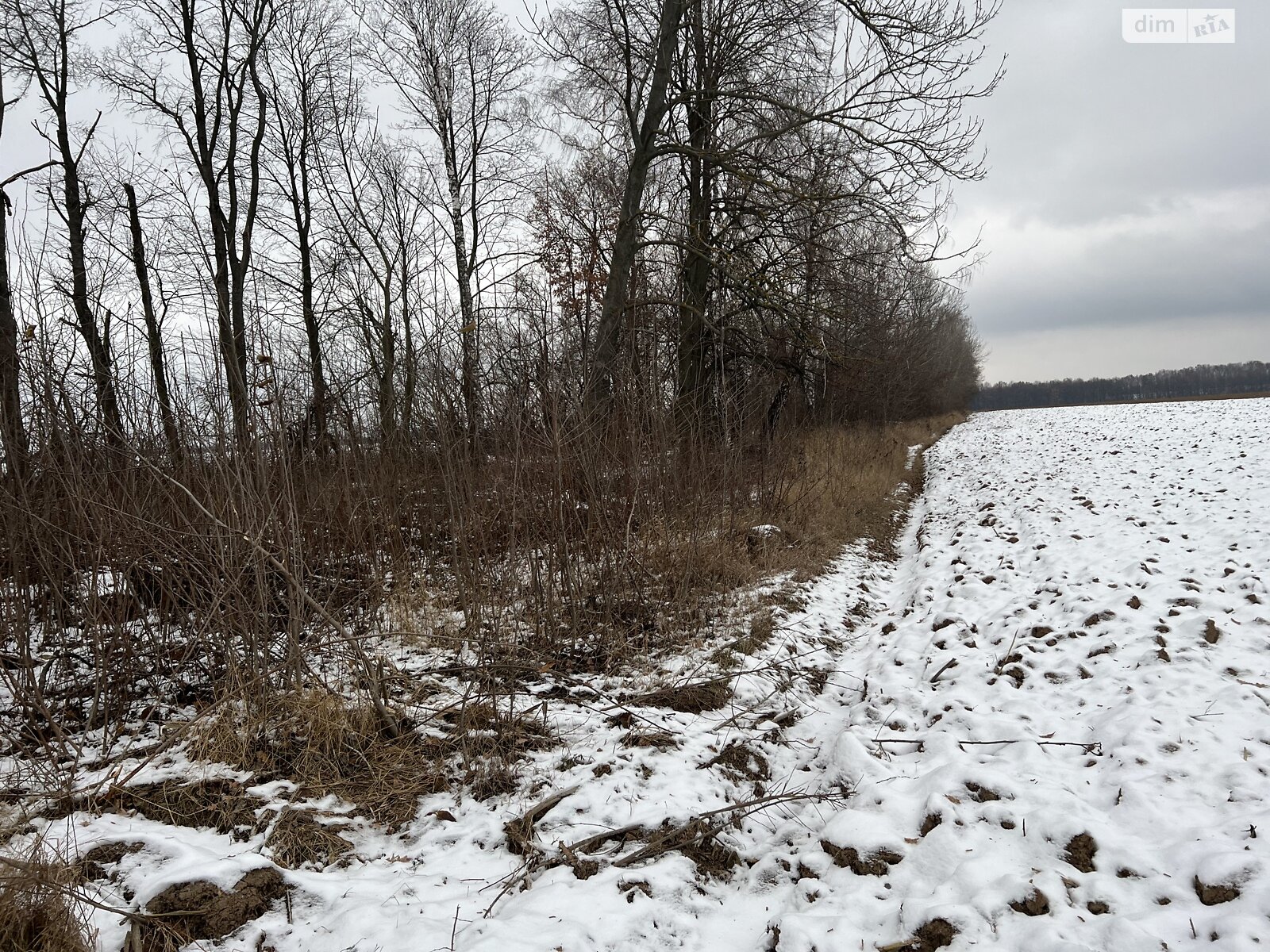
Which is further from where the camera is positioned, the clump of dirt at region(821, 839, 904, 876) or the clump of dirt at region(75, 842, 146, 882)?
the clump of dirt at region(821, 839, 904, 876)

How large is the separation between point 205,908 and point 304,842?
16.7 inches

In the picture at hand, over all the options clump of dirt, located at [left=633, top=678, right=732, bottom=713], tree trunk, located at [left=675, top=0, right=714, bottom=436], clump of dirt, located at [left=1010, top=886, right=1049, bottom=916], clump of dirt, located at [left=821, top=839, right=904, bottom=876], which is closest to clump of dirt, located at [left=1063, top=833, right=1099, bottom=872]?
clump of dirt, located at [left=1010, top=886, right=1049, bottom=916]

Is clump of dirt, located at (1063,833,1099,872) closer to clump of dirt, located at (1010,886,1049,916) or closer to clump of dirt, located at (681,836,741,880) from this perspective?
clump of dirt, located at (1010,886,1049,916)

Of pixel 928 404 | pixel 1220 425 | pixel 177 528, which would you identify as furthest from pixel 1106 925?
pixel 928 404

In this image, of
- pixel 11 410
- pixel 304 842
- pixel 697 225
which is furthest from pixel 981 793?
pixel 697 225

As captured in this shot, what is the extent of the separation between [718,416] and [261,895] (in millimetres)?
5955

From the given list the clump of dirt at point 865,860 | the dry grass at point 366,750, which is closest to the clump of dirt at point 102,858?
the dry grass at point 366,750

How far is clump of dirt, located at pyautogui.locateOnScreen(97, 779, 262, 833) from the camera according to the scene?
2.62m

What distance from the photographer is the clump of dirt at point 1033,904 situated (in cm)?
214

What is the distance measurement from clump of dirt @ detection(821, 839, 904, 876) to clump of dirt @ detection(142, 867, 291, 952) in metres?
2.14

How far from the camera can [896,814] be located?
9.11ft

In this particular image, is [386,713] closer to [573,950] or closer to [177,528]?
[573,950]

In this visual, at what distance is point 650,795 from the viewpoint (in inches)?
116

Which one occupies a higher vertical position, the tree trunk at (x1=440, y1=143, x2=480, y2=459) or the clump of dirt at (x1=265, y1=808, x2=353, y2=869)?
the tree trunk at (x1=440, y1=143, x2=480, y2=459)
